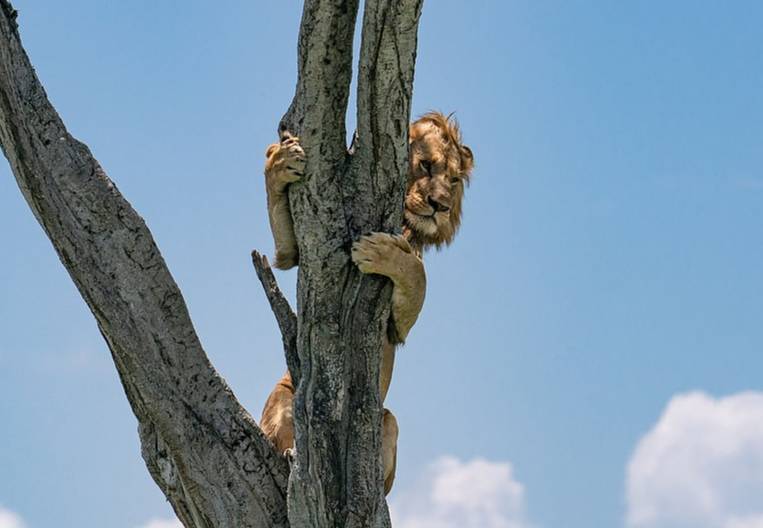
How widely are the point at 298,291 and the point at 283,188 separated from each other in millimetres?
509

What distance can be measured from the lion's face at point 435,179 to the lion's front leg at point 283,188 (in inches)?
34.3

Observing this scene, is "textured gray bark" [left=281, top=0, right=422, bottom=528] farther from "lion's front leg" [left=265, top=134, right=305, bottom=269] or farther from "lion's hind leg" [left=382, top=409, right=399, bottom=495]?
"lion's hind leg" [left=382, top=409, right=399, bottom=495]

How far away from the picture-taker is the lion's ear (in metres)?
7.20

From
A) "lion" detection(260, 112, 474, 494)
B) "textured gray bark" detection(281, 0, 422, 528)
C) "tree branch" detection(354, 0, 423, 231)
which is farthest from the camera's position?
"lion" detection(260, 112, 474, 494)

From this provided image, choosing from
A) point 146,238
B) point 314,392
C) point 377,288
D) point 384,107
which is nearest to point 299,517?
point 314,392

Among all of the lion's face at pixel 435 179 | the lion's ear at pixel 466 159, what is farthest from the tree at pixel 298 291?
the lion's ear at pixel 466 159

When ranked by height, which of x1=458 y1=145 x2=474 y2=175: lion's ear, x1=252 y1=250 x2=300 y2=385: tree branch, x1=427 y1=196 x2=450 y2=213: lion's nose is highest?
x1=458 y1=145 x2=474 y2=175: lion's ear

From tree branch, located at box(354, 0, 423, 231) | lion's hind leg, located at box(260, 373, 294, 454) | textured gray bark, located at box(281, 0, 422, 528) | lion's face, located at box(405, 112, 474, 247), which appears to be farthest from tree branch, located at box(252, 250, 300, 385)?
lion's face, located at box(405, 112, 474, 247)

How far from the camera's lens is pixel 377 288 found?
19.0 feet

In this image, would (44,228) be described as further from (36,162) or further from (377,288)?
(377,288)

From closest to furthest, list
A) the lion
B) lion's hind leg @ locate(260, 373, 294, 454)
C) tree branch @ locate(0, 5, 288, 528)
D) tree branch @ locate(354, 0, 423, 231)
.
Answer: tree branch @ locate(354, 0, 423, 231) → the lion → tree branch @ locate(0, 5, 288, 528) → lion's hind leg @ locate(260, 373, 294, 454)

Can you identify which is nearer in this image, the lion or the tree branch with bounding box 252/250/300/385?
the lion

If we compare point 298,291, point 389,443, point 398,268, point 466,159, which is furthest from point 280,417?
point 466,159

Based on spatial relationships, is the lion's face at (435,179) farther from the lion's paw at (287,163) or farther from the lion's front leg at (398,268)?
the lion's paw at (287,163)
